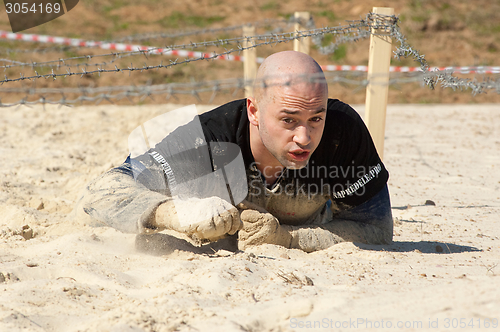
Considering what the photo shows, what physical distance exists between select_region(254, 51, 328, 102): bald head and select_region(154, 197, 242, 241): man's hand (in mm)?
651

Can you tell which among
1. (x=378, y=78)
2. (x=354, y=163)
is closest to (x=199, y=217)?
(x=354, y=163)

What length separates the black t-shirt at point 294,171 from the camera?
2.62 metres

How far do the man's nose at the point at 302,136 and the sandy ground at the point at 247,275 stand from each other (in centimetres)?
64

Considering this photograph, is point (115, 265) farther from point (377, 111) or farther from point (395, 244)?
point (377, 111)

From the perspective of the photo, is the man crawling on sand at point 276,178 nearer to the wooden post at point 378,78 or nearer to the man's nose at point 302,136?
the man's nose at point 302,136

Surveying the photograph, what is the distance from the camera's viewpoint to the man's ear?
2555 millimetres

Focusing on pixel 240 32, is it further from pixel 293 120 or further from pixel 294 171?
pixel 293 120

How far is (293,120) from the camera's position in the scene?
2387 millimetres

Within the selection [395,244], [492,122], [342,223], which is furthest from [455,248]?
[492,122]

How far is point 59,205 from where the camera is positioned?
369cm

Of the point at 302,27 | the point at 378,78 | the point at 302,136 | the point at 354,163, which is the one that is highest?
the point at 302,27

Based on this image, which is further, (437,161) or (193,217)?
(437,161)

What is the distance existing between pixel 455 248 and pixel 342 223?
2.48ft

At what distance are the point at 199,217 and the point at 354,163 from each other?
3.61ft
